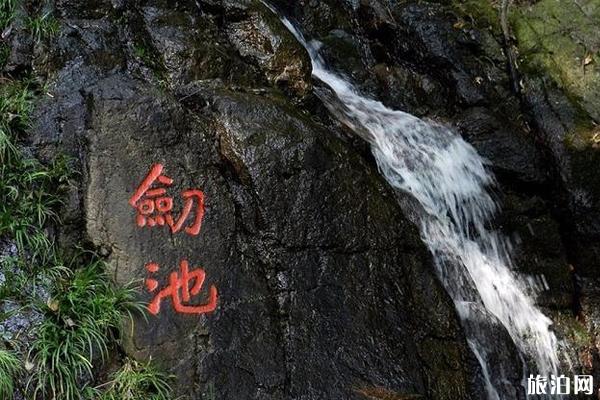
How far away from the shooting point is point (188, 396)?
4172 mm

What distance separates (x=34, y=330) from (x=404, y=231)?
124 inches

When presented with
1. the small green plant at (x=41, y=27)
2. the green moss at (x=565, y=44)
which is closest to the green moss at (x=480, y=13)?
the green moss at (x=565, y=44)

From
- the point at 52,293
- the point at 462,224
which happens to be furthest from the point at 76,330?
the point at 462,224

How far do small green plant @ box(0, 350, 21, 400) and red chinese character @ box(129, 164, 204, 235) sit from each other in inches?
49.8

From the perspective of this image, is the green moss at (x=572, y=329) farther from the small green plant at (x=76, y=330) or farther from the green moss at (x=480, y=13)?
the small green plant at (x=76, y=330)

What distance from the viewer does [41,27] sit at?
5.27 metres

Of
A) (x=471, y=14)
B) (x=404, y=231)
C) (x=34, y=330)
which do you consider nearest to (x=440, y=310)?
(x=404, y=231)

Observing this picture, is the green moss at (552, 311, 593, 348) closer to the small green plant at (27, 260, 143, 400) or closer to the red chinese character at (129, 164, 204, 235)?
the red chinese character at (129, 164, 204, 235)

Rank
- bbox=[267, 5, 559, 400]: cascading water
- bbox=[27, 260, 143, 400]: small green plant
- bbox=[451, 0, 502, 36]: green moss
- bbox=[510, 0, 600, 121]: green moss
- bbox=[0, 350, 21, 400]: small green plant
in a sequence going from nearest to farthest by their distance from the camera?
bbox=[0, 350, 21, 400]: small green plant < bbox=[27, 260, 143, 400]: small green plant < bbox=[267, 5, 559, 400]: cascading water < bbox=[510, 0, 600, 121]: green moss < bbox=[451, 0, 502, 36]: green moss

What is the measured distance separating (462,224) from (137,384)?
159 inches

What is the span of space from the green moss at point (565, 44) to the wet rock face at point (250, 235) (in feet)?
12.3

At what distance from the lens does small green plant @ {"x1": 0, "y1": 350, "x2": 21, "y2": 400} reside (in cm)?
380

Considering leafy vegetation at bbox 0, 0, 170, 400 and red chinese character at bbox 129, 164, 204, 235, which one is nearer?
leafy vegetation at bbox 0, 0, 170, 400

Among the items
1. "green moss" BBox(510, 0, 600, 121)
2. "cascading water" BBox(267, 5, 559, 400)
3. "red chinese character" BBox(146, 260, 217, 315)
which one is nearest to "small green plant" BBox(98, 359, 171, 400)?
"red chinese character" BBox(146, 260, 217, 315)
